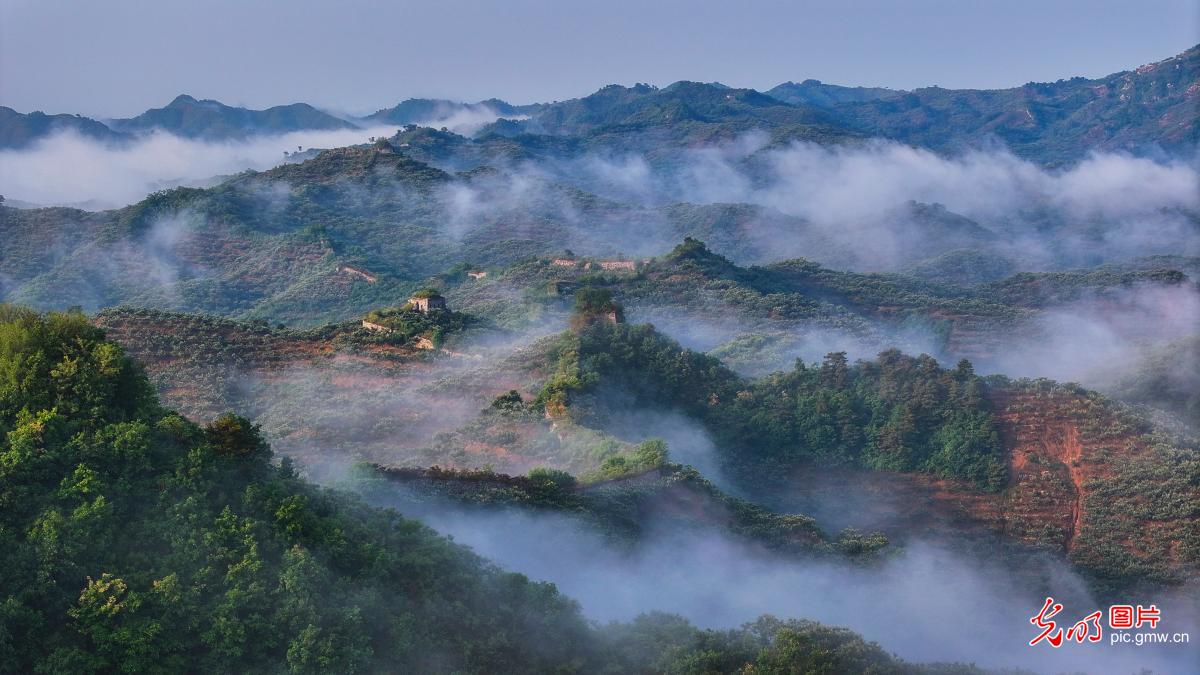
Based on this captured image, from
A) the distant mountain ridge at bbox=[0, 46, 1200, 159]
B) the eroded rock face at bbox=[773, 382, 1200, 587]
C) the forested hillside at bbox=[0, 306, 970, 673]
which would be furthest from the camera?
the distant mountain ridge at bbox=[0, 46, 1200, 159]

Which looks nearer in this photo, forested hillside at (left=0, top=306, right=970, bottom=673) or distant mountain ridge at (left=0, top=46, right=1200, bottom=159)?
forested hillside at (left=0, top=306, right=970, bottom=673)

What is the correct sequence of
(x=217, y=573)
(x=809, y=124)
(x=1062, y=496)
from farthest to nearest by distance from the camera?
1. (x=809, y=124)
2. (x=1062, y=496)
3. (x=217, y=573)

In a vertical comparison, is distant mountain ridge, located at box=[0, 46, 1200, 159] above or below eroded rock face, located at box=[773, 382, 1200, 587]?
above

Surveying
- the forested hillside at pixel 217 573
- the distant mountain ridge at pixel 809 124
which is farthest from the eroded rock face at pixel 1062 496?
the distant mountain ridge at pixel 809 124

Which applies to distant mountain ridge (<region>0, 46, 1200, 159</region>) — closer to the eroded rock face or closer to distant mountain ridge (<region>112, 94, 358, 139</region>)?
distant mountain ridge (<region>112, 94, 358, 139</region>)

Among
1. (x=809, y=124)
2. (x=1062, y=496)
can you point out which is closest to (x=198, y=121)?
(x=809, y=124)

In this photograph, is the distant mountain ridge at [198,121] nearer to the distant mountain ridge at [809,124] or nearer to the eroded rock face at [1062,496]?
the distant mountain ridge at [809,124]

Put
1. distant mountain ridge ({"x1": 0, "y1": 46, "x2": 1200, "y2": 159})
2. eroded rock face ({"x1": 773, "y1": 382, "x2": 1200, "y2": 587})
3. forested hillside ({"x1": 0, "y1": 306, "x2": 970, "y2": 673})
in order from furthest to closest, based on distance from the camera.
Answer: distant mountain ridge ({"x1": 0, "y1": 46, "x2": 1200, "y2": 159}), eroded rock face ({"x1": 773, "y1": 382, "x2": 1200, "y2": 587}), forested hillside ({"x1": 0, "y1": 306, "x2": 970, "y2": 673})

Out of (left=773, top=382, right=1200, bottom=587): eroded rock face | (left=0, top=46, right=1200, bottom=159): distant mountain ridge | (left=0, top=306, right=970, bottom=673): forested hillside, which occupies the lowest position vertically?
(left=773, top=382, right=1200, bottom=587): eroded rock face

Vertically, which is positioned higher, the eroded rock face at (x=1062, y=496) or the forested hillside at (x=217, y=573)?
the forested hillside at (x=217, y=573)

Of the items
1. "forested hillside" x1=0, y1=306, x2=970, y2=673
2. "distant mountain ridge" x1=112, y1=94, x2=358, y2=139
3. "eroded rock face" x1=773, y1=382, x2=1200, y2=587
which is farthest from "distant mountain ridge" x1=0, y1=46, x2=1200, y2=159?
"forested hillside" x1=0, y1=306, x2=970, y2=673

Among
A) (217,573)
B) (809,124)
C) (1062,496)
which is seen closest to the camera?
(217,573)

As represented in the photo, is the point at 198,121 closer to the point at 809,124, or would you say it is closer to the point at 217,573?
the point at 809,124

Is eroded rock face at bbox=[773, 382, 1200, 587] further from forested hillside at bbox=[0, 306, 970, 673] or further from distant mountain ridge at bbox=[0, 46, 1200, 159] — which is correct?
distant mountain ridge at bbox=[0, 46, 1200, 159]
